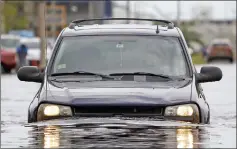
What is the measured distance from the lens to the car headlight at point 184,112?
991cm

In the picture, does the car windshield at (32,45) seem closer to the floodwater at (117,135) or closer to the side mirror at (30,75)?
the side mirror at (30,75)

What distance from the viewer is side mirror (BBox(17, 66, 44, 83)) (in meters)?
11.1

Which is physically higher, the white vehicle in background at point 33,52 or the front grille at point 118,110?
the front grille at point 118,110

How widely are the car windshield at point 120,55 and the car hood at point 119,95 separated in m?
0.76

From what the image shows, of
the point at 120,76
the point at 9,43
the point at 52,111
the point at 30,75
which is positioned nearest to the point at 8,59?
the point at 9,43

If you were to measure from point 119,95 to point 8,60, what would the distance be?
1283 inches

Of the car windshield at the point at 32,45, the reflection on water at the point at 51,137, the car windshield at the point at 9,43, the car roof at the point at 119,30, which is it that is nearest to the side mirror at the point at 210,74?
the car roof at the point at 119,30

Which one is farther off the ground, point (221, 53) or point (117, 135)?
point (117, 135)

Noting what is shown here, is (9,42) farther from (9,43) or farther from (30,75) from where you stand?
(30,75)

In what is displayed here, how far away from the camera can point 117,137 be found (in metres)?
7.73

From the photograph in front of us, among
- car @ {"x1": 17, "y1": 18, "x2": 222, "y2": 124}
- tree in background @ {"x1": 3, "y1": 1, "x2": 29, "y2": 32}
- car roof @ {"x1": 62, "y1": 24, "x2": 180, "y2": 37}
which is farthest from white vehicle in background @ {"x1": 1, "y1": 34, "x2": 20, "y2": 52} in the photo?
car @ {"x1": 17, "y1": 18, "x2": 222, "y2": 124}

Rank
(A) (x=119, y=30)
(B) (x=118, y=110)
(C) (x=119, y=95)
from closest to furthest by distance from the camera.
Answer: (B) (x=118, y=110) < (C) (x=119, y=95) < (A) (x=119, y=30)

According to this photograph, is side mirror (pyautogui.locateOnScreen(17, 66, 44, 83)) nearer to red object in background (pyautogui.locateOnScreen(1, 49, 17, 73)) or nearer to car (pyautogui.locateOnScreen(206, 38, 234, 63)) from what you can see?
red object in background (pyautogui.locateOnScreen(1, 49, 17, 73))

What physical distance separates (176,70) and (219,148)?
3.73 meters
